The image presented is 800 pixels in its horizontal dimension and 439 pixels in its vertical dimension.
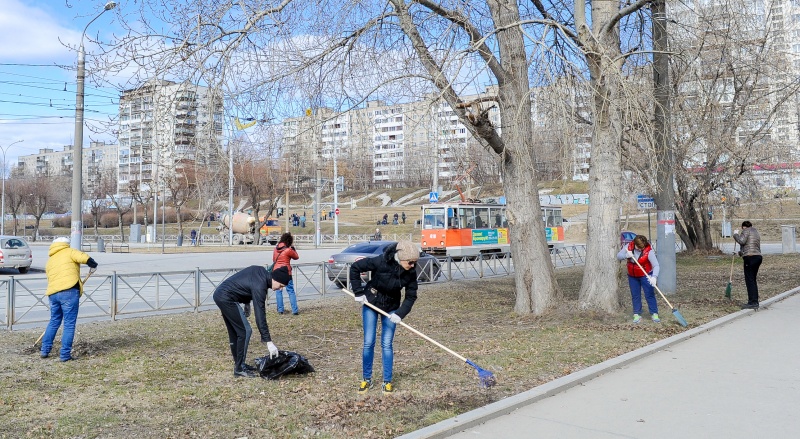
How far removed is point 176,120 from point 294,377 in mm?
4508

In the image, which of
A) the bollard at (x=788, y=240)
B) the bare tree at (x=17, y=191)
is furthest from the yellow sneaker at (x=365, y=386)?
the bare tree at (x=17, y=191)

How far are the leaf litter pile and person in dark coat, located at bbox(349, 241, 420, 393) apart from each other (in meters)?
0.33

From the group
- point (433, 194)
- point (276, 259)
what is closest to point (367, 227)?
point (433, 194)

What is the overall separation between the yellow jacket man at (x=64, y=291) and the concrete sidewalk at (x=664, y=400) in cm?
527

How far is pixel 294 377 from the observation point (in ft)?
23.2

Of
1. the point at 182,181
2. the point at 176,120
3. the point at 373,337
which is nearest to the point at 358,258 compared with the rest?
the point at 176,120

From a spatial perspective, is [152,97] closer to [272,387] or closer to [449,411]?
[272,387]

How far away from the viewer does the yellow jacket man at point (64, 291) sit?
313 inches

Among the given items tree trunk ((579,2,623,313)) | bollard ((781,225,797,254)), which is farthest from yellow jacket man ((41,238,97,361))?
bollard ((781,225,797,254))

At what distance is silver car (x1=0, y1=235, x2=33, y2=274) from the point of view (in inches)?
926

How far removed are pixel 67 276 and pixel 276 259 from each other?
3967 mm

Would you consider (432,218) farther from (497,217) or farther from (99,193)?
(99,193)

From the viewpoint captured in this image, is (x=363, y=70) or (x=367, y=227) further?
(x=367, y=227)

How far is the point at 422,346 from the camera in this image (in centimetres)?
898
